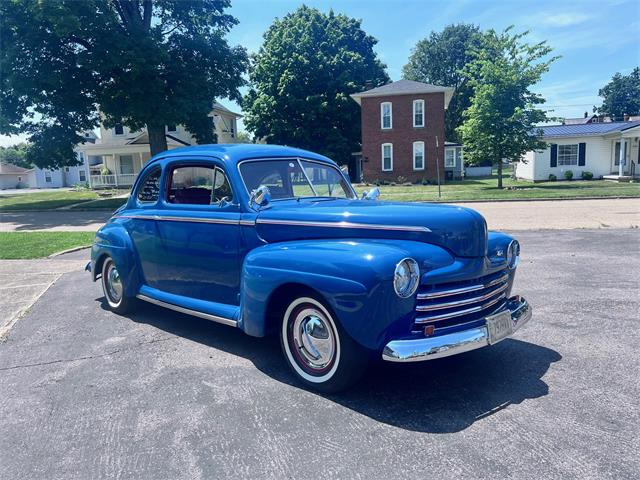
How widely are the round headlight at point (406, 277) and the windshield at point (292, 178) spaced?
178cm

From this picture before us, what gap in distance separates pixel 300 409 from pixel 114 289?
3701 mm

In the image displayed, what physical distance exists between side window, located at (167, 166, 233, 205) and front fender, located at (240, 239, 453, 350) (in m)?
1.14

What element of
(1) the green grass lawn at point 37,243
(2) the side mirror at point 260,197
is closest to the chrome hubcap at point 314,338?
(2) the side mirror at point 260,197

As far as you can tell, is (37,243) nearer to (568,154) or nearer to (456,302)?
(456,302)

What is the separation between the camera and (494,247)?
4.24 m

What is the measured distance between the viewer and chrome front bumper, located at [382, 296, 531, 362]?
332 centimetres

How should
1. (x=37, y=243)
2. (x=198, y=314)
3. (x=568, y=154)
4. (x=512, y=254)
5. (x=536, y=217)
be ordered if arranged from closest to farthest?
(x=512, y=254), (x=198, y=314), (x=37, y=243), (x=536, y=217), (x=568, y=154)

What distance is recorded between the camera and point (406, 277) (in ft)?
11.2

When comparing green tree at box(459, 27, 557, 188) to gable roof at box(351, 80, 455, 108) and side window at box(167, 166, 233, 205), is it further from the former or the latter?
side window at box(167, 166, 233, 205)

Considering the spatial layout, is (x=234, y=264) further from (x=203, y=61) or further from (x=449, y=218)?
(x=203, y=61)

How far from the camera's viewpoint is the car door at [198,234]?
4.62m

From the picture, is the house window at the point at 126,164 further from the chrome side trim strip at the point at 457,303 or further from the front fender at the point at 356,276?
the chrome side trim strip at the point at 457,303

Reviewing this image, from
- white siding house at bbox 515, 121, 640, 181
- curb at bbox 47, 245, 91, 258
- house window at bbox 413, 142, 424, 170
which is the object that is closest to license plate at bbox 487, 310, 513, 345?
curb at bbox 47, 245, 91, 258

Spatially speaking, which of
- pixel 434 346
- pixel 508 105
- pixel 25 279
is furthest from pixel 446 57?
pixel 434 346
